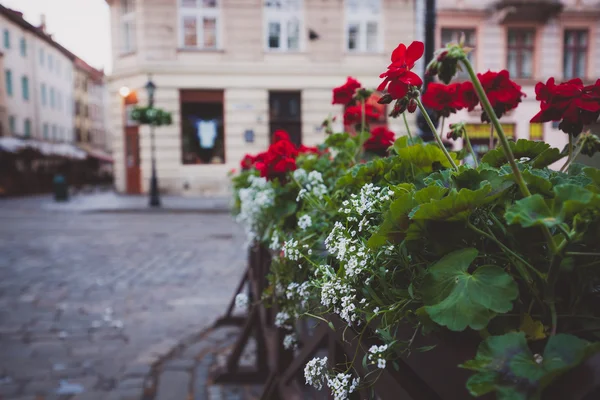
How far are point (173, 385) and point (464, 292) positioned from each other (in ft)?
9.71

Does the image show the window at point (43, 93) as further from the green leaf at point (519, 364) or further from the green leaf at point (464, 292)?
the green leaf at point (519, 364)

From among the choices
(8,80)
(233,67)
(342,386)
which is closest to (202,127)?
(233,67)

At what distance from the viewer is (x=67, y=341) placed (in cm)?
423

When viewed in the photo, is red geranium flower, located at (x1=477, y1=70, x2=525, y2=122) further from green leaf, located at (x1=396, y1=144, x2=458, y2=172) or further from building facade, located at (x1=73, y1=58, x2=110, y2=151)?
building facade, located at (x1=73, y1=58, x2=110, y2=151)

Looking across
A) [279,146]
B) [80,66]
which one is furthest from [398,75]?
[80,66]

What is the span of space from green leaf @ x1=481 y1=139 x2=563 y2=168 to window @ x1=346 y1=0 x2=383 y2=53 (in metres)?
18.4

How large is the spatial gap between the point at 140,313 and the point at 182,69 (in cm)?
1459

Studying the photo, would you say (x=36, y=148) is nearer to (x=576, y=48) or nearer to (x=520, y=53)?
(x=520, y=53)

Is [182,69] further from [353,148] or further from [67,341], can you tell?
[353,148]

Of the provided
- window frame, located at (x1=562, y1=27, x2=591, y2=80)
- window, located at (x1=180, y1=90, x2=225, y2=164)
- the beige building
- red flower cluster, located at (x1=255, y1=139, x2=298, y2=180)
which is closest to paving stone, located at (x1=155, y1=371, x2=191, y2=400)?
red flower cluster, located at (x1=255, y1=139, x2=298, y2=180)

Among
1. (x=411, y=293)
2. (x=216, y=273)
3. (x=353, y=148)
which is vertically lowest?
(x=216, y=273)

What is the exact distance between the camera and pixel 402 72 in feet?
3.96

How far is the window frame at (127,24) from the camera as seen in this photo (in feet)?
60.7

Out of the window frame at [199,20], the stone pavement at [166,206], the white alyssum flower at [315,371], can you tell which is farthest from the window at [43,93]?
the white alyssum flower at [315,371]
